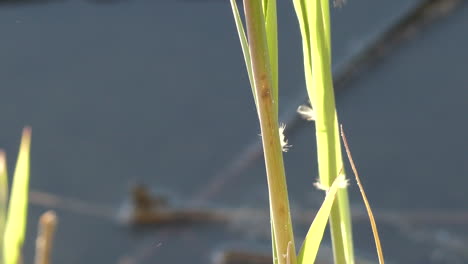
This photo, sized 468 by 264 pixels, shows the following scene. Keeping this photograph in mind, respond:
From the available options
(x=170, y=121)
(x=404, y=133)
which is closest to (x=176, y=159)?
(x=170, y=121)

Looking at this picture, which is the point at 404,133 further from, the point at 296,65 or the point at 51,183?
the point at 51,183

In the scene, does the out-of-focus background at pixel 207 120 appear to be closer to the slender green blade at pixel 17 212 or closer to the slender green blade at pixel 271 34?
the slender green blade at pixel 17 212

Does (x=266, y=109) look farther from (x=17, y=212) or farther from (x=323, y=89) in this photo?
(x=17, y=212)

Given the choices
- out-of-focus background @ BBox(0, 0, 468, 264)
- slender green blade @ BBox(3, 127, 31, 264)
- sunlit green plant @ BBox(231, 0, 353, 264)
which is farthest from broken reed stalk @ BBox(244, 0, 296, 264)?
out-of-focus background @ BBox(0, 0, 468, 264)

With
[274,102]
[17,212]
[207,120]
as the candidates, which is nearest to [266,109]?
[274,102]

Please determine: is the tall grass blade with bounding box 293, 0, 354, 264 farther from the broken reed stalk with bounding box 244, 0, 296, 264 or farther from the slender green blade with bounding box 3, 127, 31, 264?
the slender green blade with bounding box 3, 127, 31, 264

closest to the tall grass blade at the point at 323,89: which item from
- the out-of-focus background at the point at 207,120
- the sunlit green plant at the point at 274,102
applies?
the sunlit green plant at the point at 274,102
